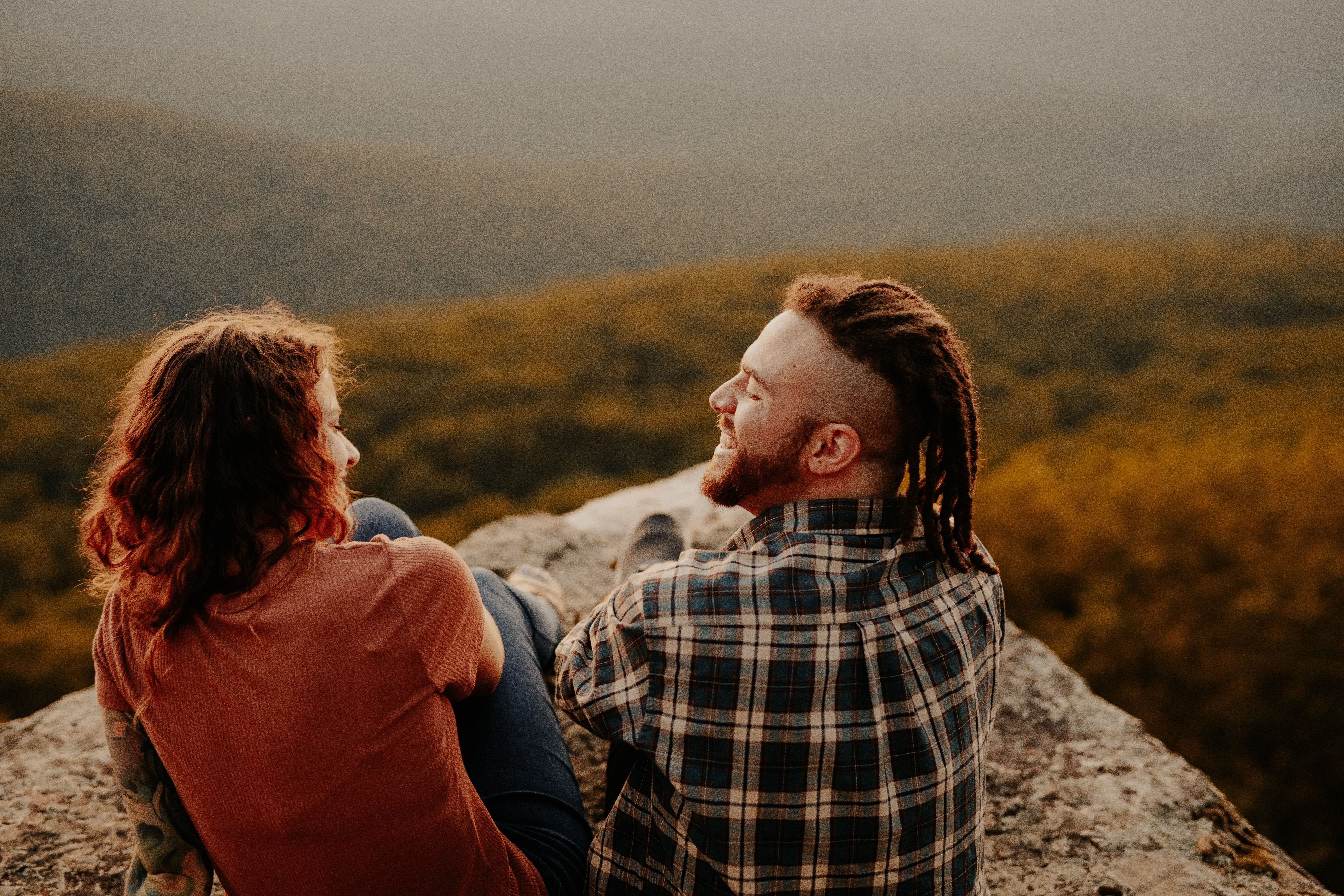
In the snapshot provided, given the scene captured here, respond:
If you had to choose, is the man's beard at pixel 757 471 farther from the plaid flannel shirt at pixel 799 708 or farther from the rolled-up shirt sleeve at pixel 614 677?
the rolled-up shirt sleeve at pixel 614 677

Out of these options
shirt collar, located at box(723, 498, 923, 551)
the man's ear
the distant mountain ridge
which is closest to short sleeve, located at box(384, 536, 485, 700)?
shirt collar, located at box(723, 498, 923, 551)

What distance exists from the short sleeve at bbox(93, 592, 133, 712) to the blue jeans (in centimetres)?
60

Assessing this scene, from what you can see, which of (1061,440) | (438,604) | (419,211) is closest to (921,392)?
(438,604)

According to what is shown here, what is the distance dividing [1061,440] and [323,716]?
12.1m

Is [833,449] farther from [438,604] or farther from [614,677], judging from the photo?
[438,604]

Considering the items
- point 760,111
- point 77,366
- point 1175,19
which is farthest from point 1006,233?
point 1175,19

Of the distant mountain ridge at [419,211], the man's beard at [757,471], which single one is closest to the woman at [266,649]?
the man's beard at [757,471]

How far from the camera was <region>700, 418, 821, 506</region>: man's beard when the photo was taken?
4.85 ft

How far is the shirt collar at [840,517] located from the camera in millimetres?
1396

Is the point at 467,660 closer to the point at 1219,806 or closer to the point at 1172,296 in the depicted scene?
the point at 1219,806

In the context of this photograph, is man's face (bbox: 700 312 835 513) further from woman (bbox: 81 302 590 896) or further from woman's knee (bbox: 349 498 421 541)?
woman's knee (bbox: 349 498 421 541)

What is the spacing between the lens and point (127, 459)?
126 centimetres

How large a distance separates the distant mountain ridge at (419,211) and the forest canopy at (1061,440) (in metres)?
4.07

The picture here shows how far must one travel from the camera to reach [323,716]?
1171 mm
